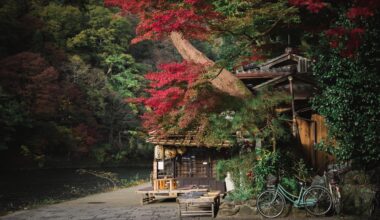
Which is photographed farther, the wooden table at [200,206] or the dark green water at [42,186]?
the dark green water at [42,186]

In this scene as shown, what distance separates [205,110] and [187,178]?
18.4 ft

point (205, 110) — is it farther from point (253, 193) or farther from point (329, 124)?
point (329, 124)

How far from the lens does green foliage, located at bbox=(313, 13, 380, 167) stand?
9141 millimetres

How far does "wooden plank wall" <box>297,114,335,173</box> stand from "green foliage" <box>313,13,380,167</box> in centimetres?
296

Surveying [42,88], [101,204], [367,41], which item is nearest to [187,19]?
[367,41]

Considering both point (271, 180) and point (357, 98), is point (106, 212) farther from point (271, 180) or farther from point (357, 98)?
point (357, 98)

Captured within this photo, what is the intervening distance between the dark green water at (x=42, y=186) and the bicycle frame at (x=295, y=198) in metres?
10.8

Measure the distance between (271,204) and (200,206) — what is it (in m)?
2.70

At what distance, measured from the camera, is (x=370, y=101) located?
915 cm

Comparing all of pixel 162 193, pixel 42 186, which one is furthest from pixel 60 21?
pixel 162 193

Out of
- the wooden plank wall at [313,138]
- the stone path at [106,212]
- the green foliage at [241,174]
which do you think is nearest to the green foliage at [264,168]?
the green foliage at [241,174]

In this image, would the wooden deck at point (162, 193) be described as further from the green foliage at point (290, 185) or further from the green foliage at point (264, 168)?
the green foliage at point (290, 185)

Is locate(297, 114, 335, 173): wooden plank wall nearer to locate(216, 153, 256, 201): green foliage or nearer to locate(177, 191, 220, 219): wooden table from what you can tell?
locate(216, 153, 256, 201): green foliage

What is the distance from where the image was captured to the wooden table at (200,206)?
36.6 feet
